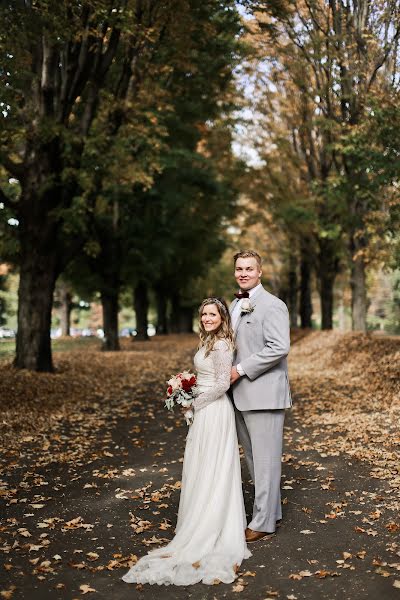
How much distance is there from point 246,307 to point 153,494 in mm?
2660

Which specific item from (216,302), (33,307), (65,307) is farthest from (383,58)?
(65,307)

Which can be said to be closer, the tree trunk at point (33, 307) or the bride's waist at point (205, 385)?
the bride's waist at point (205, 385)

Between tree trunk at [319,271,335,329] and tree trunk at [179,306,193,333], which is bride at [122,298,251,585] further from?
tree trunk at [179,306,193,333]

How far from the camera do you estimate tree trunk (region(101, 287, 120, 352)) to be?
2988cm

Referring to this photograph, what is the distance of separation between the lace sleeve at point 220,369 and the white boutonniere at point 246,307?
42 centimetres

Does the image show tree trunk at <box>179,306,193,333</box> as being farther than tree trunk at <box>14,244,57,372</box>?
Yes

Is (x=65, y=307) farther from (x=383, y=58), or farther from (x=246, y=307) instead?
(x=246, y=307)

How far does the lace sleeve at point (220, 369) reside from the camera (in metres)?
5.58

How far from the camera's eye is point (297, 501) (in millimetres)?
6934

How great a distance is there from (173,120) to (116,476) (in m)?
21.8

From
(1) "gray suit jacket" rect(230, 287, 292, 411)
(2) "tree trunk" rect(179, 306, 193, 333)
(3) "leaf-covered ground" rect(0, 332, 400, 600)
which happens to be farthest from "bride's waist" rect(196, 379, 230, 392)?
(2) "tree trunk" rect(179, 306, 193, 333)

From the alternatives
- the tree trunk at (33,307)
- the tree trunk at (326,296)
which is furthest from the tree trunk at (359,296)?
the tree trunk at (33,307)

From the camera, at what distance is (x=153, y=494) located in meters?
7.25

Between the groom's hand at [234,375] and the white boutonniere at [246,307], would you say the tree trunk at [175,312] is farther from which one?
the groom's hand at [234,375]
